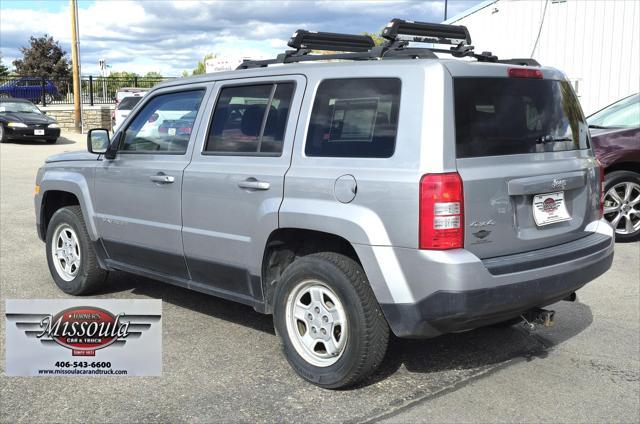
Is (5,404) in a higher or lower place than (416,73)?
lower

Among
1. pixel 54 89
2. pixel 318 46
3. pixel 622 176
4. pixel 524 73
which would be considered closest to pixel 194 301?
pixel 318 46

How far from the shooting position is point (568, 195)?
4039mm

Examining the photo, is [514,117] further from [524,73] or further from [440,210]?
[440,210]

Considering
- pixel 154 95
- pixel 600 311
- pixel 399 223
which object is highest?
pixel 154 95

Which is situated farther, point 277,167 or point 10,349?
point 277,167

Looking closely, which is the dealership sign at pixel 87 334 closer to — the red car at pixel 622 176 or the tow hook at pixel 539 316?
the tow hook at pixel 539 316

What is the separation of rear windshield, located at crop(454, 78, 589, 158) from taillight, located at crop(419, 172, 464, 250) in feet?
0.66

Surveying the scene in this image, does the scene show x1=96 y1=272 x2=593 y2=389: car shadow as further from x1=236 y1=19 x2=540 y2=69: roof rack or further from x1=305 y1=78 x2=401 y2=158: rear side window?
x1=236 y1=19 x2=540 y2=69: roof rack

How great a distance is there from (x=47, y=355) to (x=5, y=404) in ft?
2.52

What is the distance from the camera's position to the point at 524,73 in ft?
12.8

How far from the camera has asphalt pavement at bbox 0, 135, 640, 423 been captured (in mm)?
3604

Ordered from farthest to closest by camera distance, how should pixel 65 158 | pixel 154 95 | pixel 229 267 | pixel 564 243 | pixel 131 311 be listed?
pixel 65 158 < pixel 154 95 < pixel 229 267 < pixel 564 243 < pixel 131 311

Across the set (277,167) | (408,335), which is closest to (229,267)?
→ (277,167)

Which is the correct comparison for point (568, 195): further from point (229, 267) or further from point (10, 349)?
point (10, 349)
